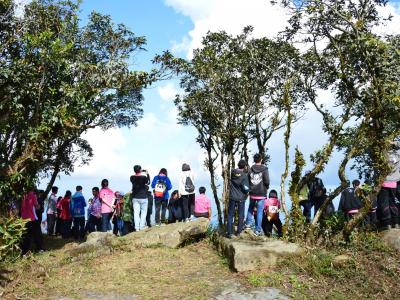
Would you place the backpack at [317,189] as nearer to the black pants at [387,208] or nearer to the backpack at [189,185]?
the black pants at [387,208]

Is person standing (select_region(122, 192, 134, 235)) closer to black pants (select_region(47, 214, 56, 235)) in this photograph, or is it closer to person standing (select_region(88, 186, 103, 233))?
person standing (select_region(88, 186, 103, 233))

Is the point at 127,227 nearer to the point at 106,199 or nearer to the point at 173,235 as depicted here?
the point at 106,199

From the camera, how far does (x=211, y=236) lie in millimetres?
13047

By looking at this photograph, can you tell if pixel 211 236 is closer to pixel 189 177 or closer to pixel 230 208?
pixel 230 208

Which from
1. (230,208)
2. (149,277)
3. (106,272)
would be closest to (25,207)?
(106,272)

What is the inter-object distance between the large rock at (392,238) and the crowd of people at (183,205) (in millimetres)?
754

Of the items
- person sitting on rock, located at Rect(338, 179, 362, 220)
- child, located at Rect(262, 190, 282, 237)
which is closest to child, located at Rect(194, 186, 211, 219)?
child, located at Rect(262, 190, 282, 237)

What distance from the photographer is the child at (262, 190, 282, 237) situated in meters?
13.9

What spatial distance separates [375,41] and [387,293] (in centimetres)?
588

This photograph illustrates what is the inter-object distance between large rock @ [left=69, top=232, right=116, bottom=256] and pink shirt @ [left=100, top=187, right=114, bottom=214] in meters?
2.89

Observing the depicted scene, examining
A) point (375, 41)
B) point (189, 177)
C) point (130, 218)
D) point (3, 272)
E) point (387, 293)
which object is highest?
point (375, 41)

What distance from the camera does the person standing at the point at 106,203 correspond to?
16.2 meters

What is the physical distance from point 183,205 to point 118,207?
2.56m

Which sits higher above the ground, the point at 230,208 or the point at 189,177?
the point at 189,177
